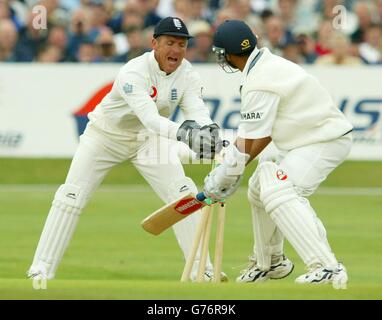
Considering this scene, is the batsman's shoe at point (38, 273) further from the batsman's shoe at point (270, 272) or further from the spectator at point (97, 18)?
the spectator at point (97, 18)

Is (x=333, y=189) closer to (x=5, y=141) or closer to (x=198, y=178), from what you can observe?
(x=198, y=178)

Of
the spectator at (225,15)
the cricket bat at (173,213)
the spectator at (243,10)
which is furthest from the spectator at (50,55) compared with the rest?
the cricket bat at (173,213)

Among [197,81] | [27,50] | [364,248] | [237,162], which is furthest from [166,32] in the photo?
[27,50]

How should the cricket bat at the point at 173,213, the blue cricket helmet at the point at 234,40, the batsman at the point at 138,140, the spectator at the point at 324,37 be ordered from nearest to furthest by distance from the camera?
the blue cricket helmet at the point at 234,40
the cricket bat at the point at 173,213
the batsman at the point at 138,140
the spectator at the point at 324,37

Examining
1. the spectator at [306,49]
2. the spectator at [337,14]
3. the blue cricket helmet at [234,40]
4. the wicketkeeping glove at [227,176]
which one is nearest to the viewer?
the wicketkeeping glove at [227,176]

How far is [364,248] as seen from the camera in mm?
10695

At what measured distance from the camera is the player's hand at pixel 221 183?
25.0ft

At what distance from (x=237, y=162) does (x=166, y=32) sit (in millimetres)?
1268

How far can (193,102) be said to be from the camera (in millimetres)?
8719

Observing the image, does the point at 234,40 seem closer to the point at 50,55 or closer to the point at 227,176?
the point at 227,176

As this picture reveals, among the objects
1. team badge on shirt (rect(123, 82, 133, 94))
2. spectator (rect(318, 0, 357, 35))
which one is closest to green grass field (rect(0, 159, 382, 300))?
team badge on shirt (rect(123, 82, 133, 94))

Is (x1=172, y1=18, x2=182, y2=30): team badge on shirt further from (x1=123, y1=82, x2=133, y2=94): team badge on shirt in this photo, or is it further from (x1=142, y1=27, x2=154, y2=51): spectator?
(x1=142, y1=27, x2=154, y2=51): spectator

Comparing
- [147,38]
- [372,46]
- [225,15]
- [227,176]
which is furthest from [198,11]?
[227,176]

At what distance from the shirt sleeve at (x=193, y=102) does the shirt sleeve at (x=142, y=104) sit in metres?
0.39
